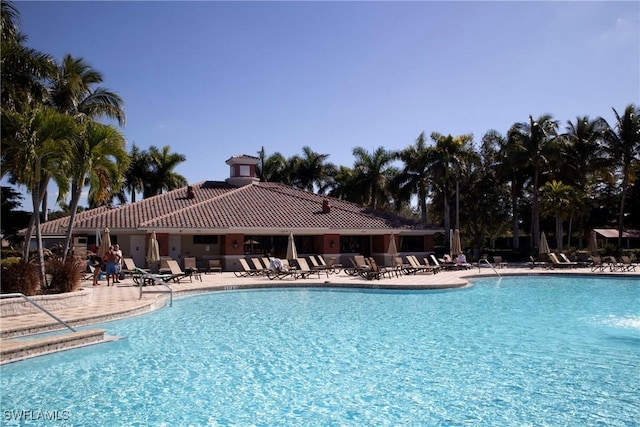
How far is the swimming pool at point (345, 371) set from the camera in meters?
6.50

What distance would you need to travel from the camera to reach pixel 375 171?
4225 centimetres

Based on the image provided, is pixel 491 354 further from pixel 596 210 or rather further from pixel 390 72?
pixel 596 210

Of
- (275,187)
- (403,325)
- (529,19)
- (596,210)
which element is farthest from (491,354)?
(596,210)

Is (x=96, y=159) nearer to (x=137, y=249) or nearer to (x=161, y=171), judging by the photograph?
(x=137, y=249)

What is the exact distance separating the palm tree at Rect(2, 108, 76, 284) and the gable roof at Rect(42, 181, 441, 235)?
11.4 meters

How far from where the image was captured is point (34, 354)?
893 cm

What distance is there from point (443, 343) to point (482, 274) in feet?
49.8

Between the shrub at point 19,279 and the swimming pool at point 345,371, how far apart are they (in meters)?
3.06

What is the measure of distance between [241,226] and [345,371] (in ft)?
64.1

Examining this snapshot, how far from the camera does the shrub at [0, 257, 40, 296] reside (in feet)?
41.2

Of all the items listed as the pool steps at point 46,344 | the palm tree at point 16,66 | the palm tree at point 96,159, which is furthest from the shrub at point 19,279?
the palm tree at point 16,66

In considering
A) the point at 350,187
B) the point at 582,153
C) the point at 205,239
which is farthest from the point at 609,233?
the point at 205,239

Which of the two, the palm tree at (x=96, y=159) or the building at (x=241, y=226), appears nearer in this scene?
the palm tree at (x=96, y=159)

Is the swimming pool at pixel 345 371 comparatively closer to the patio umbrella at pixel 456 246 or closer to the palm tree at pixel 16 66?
the palm tree at pixel 16 66
